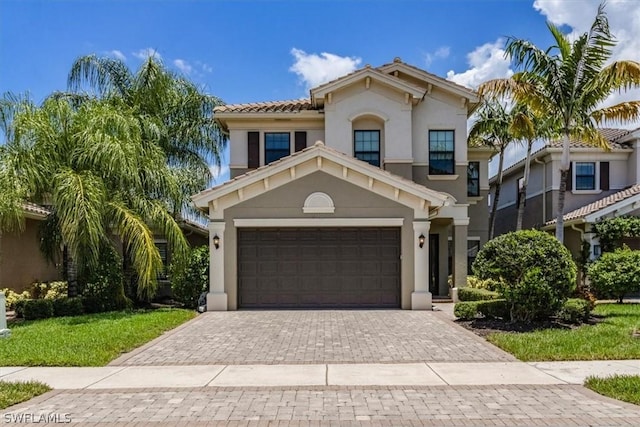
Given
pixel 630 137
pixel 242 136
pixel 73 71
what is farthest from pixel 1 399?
pixel 630 137

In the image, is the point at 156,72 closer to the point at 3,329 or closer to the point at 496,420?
the point at 3,329

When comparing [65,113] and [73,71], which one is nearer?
[65,113]

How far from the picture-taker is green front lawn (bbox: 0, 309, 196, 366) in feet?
28.5

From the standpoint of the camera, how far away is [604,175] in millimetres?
22078

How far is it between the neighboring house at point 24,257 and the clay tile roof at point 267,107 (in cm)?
717

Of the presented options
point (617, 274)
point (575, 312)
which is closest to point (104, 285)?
point (575, 312)

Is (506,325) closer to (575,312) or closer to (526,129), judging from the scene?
(575,312)

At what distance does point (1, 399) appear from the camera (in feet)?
21.0

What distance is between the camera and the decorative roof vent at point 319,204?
1521 cm

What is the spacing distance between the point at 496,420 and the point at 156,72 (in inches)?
661

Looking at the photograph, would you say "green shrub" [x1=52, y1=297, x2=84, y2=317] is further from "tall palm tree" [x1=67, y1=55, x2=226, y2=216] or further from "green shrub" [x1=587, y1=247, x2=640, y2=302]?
"green shrub" [x1=587, y1=247, x2=640, y2=302]

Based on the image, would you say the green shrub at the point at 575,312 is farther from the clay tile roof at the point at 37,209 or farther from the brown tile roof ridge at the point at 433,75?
the clay tile roof at the point at 37,209

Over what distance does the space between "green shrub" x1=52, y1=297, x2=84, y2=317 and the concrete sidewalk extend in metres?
6.41

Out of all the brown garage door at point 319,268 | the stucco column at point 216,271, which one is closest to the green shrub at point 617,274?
the brown garage door at point 319,268
